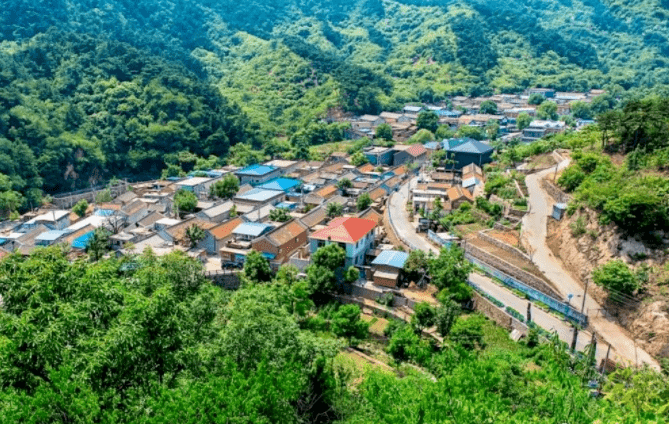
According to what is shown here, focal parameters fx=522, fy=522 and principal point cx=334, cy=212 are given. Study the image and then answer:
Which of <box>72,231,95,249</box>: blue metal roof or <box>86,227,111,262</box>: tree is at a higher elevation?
<box>86,227,111,262</box>: tree

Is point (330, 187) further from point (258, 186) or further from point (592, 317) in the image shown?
point (592, 317)

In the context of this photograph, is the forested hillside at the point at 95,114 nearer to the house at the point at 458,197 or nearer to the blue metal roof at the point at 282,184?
the blue metal roof at the point at 282,184

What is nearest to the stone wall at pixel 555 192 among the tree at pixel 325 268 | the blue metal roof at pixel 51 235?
the tree at pixel 325 268

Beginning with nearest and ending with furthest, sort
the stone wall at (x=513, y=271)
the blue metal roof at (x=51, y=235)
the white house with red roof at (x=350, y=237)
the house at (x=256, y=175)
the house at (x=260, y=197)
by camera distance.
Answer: the stone wall at (x=513, y=271) < the white house with red roof at (x=350, y=237) < the blue metal roof at (x=51, y=235) < the house at (x=260, y=197) < the house at (x=256, y=175)

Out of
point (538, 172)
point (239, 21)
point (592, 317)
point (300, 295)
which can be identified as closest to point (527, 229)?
point (592, 317)

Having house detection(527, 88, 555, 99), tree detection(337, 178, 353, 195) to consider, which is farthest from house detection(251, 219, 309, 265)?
house detection(527, 88, 555, 99)

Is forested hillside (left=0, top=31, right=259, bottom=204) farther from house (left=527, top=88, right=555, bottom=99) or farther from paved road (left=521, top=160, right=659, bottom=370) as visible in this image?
house (left=527, top=88, right=555, bottom=99)

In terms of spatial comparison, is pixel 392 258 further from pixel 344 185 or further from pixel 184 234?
pixel 344 185
